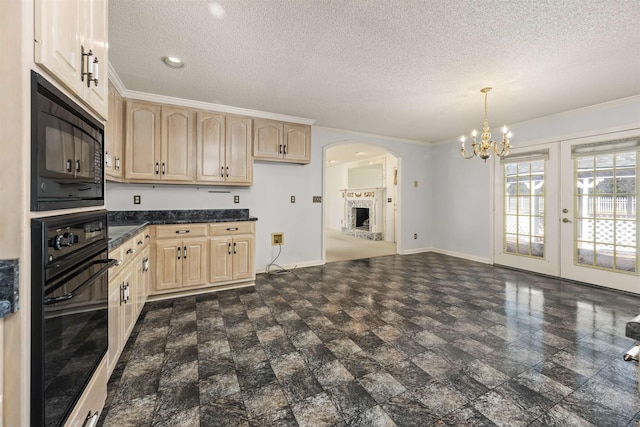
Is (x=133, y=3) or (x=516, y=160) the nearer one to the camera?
(x=133, y=3)

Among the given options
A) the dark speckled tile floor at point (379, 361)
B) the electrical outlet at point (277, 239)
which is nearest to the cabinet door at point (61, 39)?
the dark speckled tile floor at point (379, 361)

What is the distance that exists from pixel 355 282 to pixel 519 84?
3.07 meters

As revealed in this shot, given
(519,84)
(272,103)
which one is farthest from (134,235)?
(519,84)

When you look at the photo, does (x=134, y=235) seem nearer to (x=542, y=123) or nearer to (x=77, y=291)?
(x=77, y=291)

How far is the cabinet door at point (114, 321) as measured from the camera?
170 cm

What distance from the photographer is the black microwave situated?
2.66 feet

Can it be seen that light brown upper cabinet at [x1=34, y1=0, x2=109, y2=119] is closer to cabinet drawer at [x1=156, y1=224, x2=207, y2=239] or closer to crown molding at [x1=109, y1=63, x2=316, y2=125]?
crown molding at [x1=109, y1=63, x2=316, y2=125]

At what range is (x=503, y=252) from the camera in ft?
16.2

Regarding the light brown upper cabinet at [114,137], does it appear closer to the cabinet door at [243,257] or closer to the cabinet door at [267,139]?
the cabinet door at [243,257]

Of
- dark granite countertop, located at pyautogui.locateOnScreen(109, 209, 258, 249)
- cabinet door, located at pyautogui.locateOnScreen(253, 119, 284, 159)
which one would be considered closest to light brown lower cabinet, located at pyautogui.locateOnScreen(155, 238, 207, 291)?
dark granite countertop, located at pyautogui.locateOnScreen(109, 209, 258, 249)

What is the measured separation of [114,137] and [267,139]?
1878 mm

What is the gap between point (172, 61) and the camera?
8.71 ft

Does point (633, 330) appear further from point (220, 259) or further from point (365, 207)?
point (365, 207)

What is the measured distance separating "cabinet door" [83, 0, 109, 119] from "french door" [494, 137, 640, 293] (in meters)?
5.40
